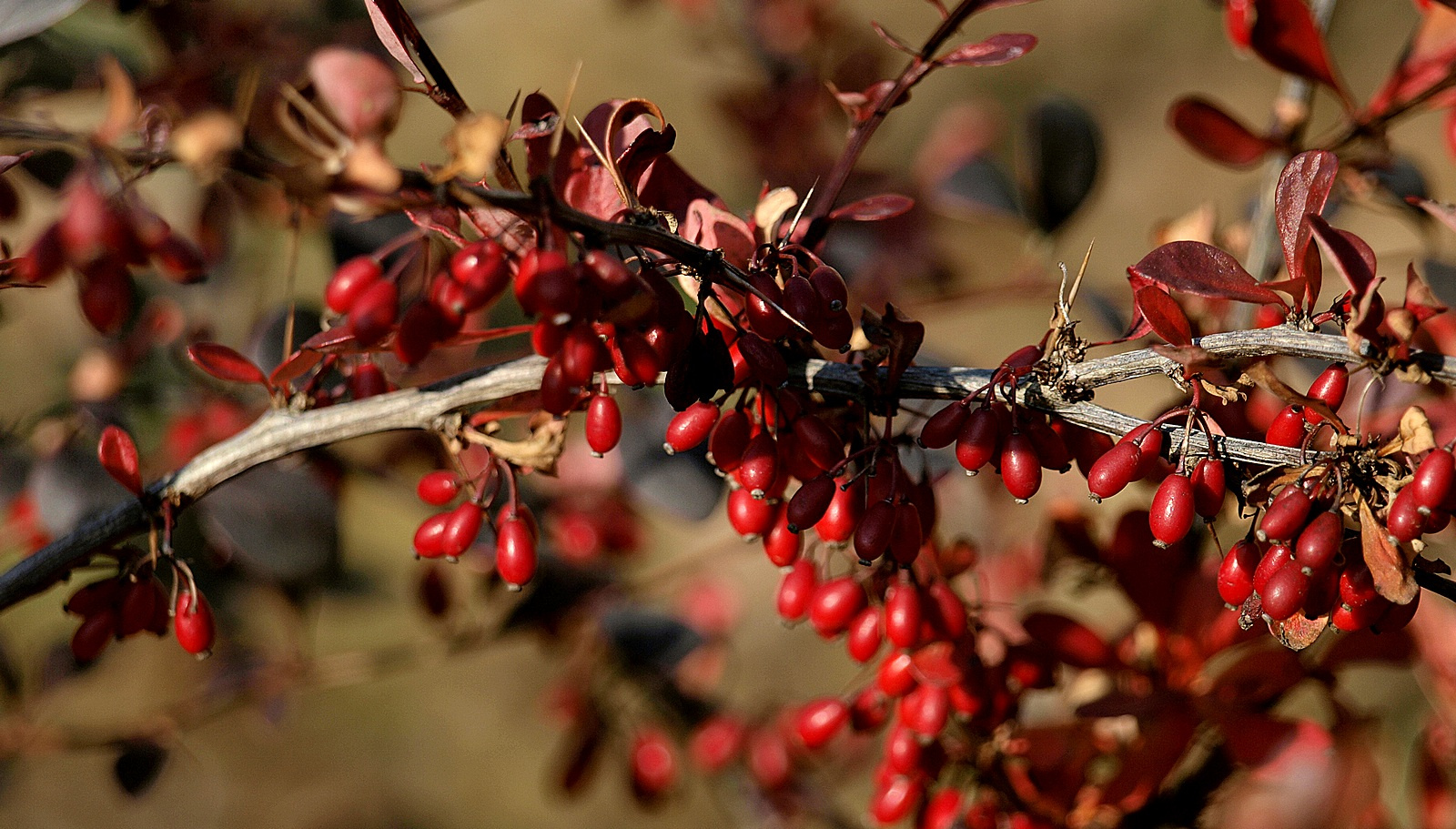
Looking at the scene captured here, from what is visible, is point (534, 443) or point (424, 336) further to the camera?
point (534, 443)

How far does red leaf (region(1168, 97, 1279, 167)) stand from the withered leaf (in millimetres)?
631

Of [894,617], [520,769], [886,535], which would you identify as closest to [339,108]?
[886,535]

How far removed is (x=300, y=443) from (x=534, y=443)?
0.65ft

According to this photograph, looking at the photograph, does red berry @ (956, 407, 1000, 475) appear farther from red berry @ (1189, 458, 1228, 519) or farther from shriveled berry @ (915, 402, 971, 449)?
red berry @ (1189, 458, 1228, 519)

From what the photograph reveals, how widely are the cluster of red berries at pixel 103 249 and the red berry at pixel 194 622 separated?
0.92 feet

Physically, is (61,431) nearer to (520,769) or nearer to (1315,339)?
(1315,339)

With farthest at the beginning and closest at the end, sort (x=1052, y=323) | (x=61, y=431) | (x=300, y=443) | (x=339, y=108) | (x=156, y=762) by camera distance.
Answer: (x=156, y=762) → (x=61, y=431) → (x=300, y=443) → (x=1052, y=323) → (x=339, y=108)

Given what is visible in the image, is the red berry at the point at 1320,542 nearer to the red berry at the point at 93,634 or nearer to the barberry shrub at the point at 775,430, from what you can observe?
the barberry shrub at the point at 775,430


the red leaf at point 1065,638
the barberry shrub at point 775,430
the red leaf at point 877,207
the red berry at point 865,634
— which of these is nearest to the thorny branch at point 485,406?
the barberry shrub at point 775,430

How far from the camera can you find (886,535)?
721 mm

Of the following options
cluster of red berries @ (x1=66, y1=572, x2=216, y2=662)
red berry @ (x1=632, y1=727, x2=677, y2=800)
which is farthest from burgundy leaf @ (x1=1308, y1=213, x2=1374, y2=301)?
red berry @ (x1=632, y1=727, x2=677, y2=800)

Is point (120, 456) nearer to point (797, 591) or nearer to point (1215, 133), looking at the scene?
point (797, 591)

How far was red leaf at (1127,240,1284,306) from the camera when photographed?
0.65 meters

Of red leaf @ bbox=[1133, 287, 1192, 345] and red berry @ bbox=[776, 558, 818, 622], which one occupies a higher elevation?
red leaf @ bbox=[1133, 287, 1192, 345]
